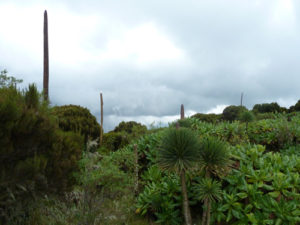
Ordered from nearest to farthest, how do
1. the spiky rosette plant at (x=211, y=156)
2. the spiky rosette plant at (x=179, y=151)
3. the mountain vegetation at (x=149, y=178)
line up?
the mountain vegetation at (x=149, y=178)
the spiky rosette plant at (x=179, y=151)
the spiky rosette plant at (x=211, y=156)

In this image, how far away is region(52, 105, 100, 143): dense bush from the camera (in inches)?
492

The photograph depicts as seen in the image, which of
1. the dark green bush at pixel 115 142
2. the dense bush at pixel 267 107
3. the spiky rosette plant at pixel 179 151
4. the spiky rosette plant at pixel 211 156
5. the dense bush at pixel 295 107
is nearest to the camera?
the spiky rosette plant at pixel 179 151

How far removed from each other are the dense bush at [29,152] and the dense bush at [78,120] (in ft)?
24.5

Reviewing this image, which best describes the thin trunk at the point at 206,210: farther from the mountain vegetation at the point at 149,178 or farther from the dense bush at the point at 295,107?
the dense bush at the point at 295,107

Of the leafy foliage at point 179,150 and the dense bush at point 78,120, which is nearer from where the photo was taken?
the leafy foliage at point 179,150

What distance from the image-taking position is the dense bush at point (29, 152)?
409 centimetres

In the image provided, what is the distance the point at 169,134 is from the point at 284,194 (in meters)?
2.40

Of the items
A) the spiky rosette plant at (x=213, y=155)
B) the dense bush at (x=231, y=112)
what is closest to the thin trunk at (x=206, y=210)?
the spiky rosette plant at (x=213, y=155)

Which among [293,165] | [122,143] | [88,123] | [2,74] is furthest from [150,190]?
[2,74]

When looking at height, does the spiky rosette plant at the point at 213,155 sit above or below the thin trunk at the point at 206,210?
above

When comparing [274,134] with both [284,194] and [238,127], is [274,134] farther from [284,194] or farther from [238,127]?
[284,194]

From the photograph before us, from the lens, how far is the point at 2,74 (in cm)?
1919

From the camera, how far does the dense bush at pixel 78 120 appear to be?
1250 centimetres

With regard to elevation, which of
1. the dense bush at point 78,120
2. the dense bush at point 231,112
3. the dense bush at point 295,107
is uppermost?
the dense bush at point 295,107
